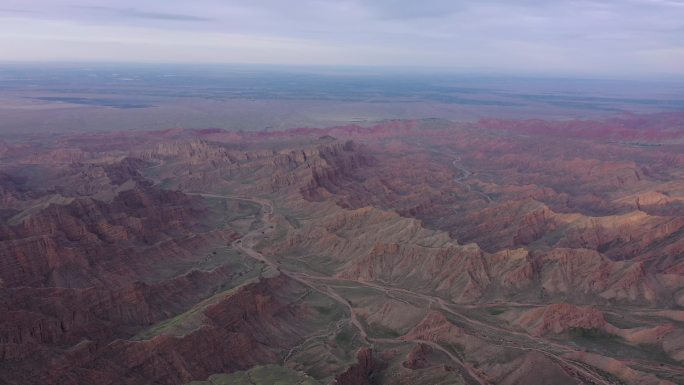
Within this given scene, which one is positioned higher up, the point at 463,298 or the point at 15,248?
the point at 15,248

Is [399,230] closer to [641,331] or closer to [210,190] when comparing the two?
[641,331]

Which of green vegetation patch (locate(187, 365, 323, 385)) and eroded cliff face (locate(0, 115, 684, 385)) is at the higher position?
green vegetation patch (locate(187, 365, 323, 385))

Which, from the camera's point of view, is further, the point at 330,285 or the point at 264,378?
the point at 330,285

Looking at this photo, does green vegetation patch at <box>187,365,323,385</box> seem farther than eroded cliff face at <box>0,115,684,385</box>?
No

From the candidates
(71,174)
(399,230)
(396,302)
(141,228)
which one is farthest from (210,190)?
(396,302)

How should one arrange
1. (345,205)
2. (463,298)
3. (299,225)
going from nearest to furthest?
1. (463,298)
2. (299,225)
3. (345,205)

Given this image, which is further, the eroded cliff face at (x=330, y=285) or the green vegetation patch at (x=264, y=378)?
the eroded cliff face at (x=330, y=285)

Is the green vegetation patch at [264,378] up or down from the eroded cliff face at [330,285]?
up

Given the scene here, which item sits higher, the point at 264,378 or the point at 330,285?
the point at 264,378
